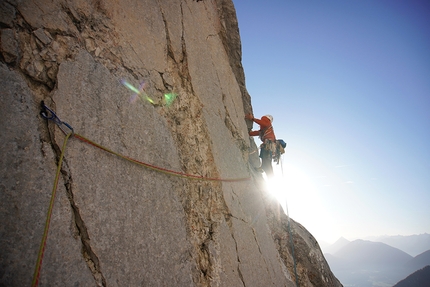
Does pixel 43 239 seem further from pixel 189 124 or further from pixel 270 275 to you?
pixel 270 275

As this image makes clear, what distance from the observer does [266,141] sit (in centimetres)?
641

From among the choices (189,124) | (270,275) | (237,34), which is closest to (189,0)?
(237,34)

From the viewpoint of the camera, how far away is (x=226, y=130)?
4.50 m

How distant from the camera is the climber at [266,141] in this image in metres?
6.38

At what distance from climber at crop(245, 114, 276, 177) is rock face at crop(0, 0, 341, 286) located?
2526mm

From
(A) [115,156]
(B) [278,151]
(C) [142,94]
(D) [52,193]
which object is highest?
(B) [278,151]

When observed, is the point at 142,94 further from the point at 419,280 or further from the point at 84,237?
the point at 419,280

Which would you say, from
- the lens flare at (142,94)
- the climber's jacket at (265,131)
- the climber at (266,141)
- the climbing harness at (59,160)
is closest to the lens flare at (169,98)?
the lens flare at (142,94)

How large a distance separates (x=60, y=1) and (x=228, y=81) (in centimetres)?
371

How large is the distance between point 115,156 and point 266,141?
4896 mm

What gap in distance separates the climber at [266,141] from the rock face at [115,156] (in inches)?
99.5

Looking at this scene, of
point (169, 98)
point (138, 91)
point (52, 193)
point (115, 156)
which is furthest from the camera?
point (169, 98)

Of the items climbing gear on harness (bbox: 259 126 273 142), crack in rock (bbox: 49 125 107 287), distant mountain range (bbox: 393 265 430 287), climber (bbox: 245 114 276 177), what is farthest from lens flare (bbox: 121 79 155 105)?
distant mountain range (bbox: 393 265 430 287)

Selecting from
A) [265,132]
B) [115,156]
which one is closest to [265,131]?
[265,132]
